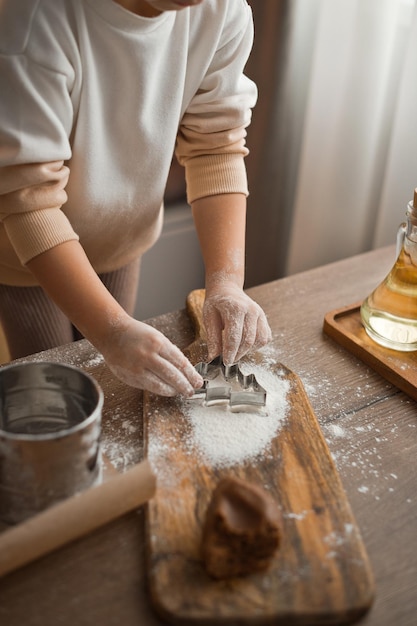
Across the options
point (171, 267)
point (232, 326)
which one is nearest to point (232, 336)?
point (232, 326)

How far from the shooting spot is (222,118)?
3.33 feet

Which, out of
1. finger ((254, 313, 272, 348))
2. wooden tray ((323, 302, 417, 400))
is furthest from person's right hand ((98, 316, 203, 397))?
wooden tray ((323, 302, 417, 400))

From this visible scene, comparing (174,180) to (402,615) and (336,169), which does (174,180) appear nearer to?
(336,169)

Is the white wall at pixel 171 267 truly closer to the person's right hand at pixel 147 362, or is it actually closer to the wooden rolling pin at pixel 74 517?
the person's right hand at pixel 147 362

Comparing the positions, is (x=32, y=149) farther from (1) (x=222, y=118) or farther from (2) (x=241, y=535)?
(2) (x=241, y=535)

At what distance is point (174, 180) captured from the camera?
182cm

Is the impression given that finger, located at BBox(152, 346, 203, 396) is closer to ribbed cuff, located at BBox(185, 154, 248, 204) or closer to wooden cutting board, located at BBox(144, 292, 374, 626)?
wooden cutting board, located at BBox(144, 292, 374, 626)

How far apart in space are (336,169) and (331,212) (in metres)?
0.11

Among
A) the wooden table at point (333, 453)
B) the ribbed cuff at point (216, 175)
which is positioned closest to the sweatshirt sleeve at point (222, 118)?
the ribbed cuff at point (216, 175)

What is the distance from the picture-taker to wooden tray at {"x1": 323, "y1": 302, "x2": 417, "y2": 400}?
0.92 m

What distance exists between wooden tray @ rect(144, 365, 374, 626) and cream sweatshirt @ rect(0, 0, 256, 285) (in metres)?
0.34

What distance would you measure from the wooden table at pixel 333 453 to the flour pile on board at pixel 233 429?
64mm

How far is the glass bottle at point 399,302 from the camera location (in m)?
0.94

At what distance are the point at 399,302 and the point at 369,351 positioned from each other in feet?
0.28
